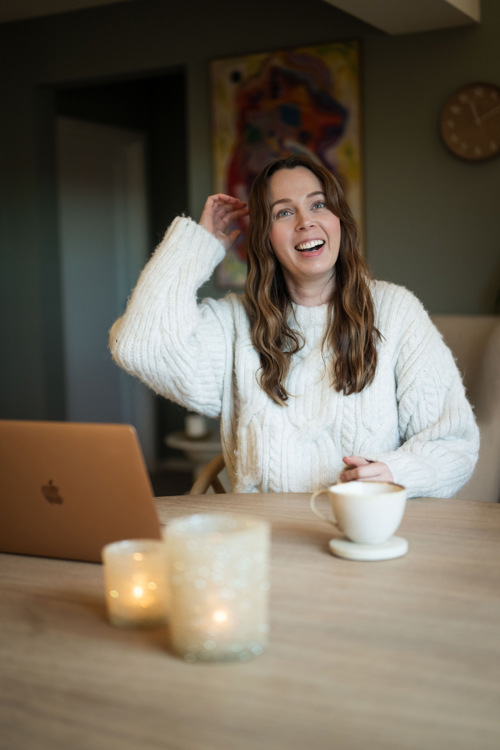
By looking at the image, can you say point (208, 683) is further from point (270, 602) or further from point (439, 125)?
point (439, 125)

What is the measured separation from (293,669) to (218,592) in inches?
4.0

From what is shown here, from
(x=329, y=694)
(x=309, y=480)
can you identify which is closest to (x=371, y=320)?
(x=309, y=480)

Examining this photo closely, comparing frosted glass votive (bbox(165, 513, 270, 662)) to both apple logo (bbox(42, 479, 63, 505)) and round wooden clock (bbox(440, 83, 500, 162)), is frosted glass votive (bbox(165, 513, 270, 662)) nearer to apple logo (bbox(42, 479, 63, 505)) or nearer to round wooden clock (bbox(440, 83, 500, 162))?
apple logo (bbox(42, 479, 63, 505))

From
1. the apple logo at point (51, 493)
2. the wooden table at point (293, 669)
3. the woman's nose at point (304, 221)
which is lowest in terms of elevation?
the wooden table at point (293, 669)

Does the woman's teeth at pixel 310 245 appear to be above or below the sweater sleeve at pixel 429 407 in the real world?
above

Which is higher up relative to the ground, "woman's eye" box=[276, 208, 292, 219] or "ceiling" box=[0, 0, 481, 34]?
"ceiling" box=[0, 0, 481, 34]

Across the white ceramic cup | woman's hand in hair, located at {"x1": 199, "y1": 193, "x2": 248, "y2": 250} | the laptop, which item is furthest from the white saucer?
woman's hand in hair, located at {"x1": 199, "y1": 193, "x2": 248, "y2": 250}

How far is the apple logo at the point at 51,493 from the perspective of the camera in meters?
1.07

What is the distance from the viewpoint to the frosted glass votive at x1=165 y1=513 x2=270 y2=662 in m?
0.75

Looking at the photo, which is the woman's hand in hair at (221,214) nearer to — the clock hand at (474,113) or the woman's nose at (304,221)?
the woman's nose at (304,221)

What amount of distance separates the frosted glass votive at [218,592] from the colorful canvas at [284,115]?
130 inches

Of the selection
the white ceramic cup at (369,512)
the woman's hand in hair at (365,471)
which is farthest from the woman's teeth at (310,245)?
the white ceramic cup at (369,512)

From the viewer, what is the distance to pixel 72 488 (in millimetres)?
1051

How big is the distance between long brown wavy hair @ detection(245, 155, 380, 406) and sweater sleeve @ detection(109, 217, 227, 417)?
103 millimetres
